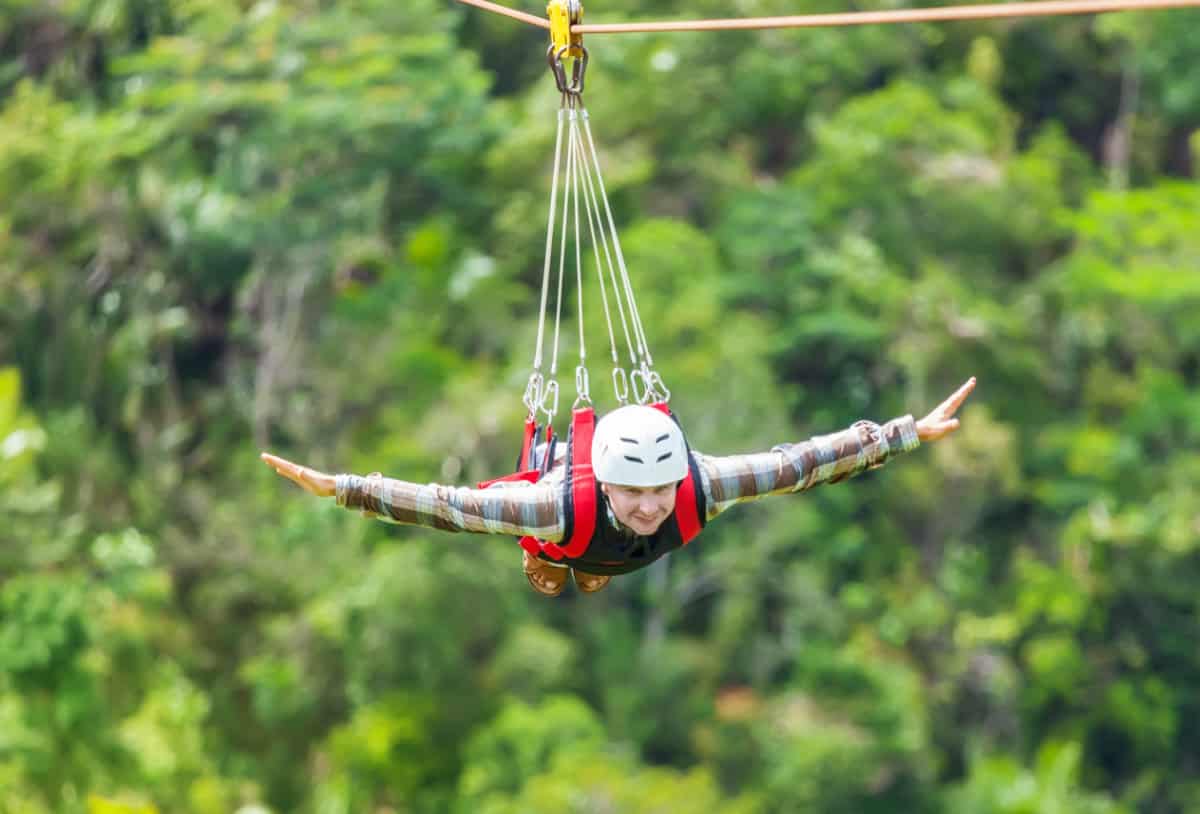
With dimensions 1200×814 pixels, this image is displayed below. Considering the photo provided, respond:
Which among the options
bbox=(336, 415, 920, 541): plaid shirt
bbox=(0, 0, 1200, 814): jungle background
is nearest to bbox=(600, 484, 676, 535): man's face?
bbox=(336, 415, 920, 541): plaid shirt

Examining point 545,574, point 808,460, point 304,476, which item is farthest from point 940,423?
point 304,476

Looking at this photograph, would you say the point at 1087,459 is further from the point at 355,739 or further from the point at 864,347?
the point at 355,739

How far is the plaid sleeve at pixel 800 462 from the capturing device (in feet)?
19.0

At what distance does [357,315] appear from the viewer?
21.2 m

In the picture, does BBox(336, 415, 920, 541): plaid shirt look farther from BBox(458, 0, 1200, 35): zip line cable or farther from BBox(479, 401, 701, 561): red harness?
BBox(458, 0, 1200, 35): zip line cable

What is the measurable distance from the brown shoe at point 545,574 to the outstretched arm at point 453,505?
0.66 m

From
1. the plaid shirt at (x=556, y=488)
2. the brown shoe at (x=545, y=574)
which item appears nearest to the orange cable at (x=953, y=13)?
the plaid shirt at (x=556, y=488)

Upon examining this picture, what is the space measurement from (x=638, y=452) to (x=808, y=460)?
54 centimetres

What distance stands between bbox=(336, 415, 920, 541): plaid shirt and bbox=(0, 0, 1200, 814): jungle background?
12684mm

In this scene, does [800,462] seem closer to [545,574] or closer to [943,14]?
[545,574]

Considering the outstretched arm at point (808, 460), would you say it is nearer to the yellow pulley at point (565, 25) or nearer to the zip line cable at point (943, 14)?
the zip line cable at point (943, 14)

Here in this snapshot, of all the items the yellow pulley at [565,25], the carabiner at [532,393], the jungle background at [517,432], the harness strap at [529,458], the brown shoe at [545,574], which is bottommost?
the jungle background at [517,432]

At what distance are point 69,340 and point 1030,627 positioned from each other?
912 centimetres

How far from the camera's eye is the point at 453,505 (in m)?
5.57
